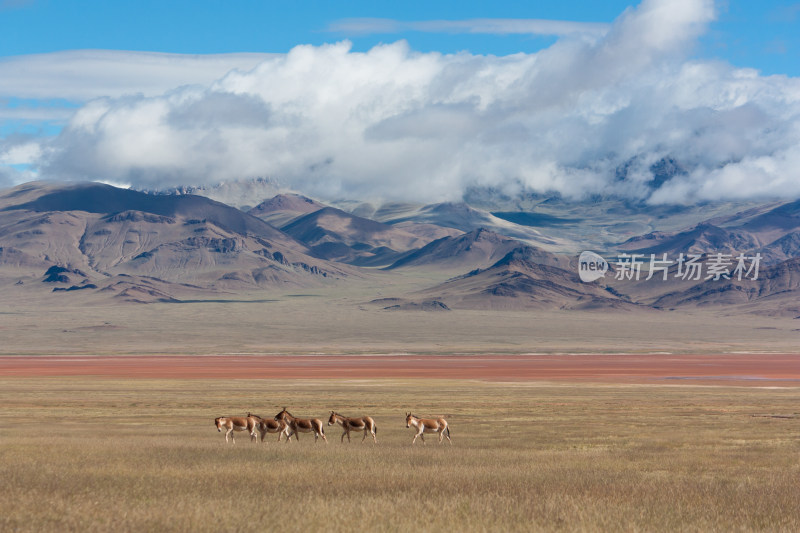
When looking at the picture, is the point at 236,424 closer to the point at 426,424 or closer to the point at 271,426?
the point at 271,426

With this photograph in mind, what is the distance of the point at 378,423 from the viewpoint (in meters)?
34.4

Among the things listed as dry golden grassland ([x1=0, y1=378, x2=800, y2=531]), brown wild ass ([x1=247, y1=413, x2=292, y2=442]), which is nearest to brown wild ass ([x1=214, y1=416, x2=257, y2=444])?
brown wild ass ([x1=247, y1=413, x2=292, y2=442])

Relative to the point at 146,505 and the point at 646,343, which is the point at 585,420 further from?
the point at 646,343

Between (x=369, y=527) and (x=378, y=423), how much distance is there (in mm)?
20774

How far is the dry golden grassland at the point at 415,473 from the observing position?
14359mm

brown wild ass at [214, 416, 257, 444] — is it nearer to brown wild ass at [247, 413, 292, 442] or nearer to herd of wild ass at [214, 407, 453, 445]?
herd of wild ass at [214, 407, 453, 445]

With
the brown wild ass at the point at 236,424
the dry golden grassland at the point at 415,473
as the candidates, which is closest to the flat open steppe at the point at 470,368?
the dry golden grassland at the point at 415,473

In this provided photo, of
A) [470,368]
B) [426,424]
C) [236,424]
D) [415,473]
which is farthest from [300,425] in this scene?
[470,368]

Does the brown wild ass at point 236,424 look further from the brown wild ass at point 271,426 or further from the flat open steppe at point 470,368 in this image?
the flat open steppe at point 470,368

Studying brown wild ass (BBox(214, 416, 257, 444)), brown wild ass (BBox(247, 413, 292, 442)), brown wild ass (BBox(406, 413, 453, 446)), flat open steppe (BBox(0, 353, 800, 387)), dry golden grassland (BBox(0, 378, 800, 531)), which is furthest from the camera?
flat open steppe (BBox(0, 353, 800, 387))

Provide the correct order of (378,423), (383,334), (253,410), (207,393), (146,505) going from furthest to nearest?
1. (383,334)
2. (207,393)
3. (253,410)
4. (378,423)
5. (146,505)

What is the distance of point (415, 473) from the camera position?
769 inches

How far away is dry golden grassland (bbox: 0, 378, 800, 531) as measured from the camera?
14.4m

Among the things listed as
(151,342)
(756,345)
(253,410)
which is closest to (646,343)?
(756,345)
